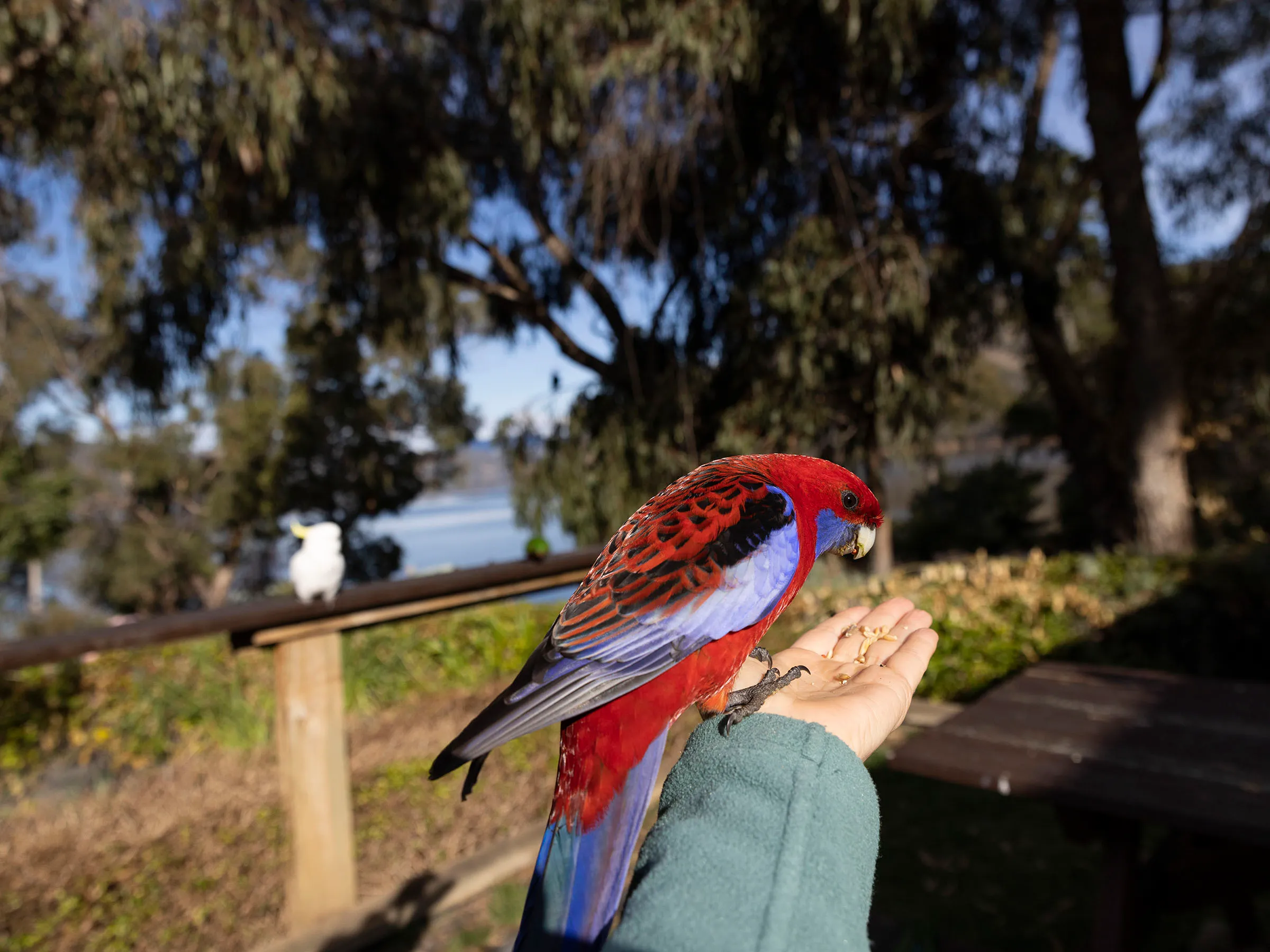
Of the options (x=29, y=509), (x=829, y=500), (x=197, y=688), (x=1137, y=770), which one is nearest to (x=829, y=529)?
(x=829, y=500)

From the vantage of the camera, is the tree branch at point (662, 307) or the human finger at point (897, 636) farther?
the tree branch at point (662, 307)

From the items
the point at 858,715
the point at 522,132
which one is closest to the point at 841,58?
the point at 522,132

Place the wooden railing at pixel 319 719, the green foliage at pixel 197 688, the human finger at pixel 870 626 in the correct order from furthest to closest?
the green foliage at pixel 197 688 → the wooden railing at pixel 319 719 → the human finger at pixel 870 626

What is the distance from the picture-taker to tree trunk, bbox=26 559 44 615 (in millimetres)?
14500

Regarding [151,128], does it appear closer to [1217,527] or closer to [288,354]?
[288,354]

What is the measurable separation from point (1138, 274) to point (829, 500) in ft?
23.4

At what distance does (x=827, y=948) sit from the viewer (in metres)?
0.86

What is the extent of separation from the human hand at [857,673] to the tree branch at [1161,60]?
7.65 m

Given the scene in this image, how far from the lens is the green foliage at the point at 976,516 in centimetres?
1098

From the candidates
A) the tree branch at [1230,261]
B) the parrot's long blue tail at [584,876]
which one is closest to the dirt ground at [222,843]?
the parrot's long blue tail at [584,876]

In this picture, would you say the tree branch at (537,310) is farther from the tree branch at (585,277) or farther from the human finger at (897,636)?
the human finger at (897,636)

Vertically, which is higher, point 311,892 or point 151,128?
point 151,128

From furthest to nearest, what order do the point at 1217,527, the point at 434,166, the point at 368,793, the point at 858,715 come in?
the point at 1217,527, the point at 434,166, the point at 368,793, the point at 858,715

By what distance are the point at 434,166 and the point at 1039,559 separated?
597 centimetres
